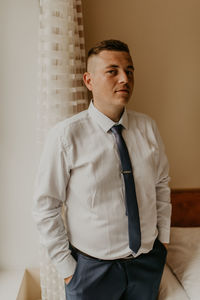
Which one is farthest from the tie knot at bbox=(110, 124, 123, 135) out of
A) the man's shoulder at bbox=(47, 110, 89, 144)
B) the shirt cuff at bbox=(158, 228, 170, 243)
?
the shirt cuff at bbox=(158, 228, 170, 243)

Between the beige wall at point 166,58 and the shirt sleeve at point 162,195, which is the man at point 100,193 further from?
the beige wall at point 166,58

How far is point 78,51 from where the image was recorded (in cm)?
151

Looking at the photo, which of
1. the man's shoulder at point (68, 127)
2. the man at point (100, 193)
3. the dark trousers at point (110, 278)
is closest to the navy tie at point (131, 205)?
the man at point (100, 193)

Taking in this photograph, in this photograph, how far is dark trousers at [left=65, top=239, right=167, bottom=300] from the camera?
126cm

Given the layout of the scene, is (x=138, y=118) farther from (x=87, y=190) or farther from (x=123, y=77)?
(x=87, y=190)

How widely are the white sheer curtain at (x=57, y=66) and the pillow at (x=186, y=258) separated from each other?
69 cm

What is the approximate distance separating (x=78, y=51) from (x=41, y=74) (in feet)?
0.78

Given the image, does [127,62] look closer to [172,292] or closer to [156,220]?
[156,220]

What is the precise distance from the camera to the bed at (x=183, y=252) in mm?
1470

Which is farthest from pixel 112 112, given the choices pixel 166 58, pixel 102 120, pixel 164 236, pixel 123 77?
pixel 166 58

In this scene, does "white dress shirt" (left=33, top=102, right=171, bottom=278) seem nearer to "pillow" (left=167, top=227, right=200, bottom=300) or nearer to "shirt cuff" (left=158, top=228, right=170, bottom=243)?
"shirt cuff" (left=158, top=228, right=170, bottom=243)

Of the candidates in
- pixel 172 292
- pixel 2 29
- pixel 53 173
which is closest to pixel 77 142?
pixel 53 173

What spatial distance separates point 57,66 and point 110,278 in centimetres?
104

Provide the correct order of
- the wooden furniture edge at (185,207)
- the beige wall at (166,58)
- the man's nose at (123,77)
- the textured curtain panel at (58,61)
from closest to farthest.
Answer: the man's nose at (123,77) < the textured curtain panel at (58,61) < the beige wall at (166,58) < the wooden furniture edge at (185,207)
